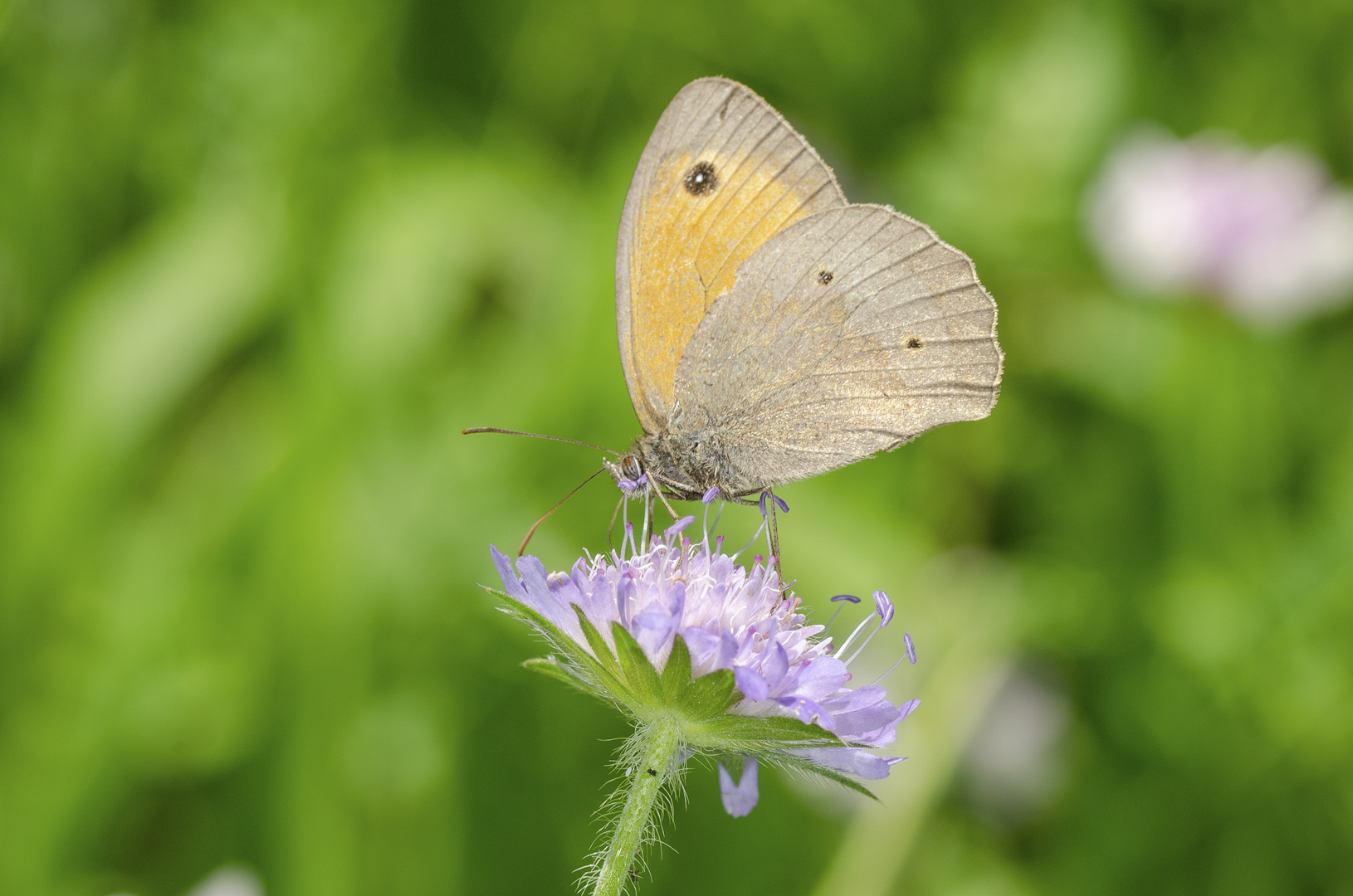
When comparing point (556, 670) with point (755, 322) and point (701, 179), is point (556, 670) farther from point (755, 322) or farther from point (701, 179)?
point (701, 179)

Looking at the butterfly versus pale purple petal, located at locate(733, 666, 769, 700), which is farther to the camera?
the butterfly

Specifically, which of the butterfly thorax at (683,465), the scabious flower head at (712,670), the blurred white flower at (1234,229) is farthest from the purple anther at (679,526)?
the blurred white flower at (1234,229)

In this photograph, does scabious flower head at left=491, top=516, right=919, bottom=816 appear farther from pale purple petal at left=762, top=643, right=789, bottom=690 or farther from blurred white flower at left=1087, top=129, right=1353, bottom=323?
blurred white flower at left=1087, top=129, right=1353, bottom=323

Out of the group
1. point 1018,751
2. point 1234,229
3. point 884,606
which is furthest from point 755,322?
point 1234,229

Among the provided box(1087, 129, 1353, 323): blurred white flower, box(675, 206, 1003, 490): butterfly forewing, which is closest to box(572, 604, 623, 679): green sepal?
box(675, 206, 1003, 490): butterfly forewing

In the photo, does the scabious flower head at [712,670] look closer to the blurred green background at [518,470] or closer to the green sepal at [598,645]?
the green sepal at [598,645]

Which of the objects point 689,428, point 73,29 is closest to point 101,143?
point 73,29

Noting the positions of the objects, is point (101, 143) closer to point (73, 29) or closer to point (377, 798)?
point (73, 29)

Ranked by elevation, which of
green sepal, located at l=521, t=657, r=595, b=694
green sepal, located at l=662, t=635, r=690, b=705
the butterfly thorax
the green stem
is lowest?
the green stem
